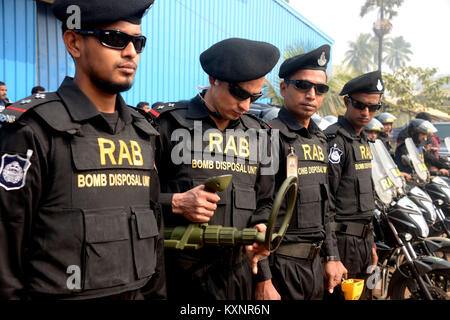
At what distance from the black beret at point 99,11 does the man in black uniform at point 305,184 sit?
57.3 inches

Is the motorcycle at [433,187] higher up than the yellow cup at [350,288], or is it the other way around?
the motorcycle at [433,187]

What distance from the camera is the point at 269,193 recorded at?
2.56 m

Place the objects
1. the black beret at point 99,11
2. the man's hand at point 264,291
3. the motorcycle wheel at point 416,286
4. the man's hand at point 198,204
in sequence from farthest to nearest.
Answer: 1. the motorcycle wheel at point 416,286
2. the man's hand at point 264,291
3. the man's hand at point 198,204
4. the black beret at point 99,11

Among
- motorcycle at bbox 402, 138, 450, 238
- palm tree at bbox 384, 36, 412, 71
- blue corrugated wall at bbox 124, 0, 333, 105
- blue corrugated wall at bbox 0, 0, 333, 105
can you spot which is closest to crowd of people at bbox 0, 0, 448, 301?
motorcycle at bbox 402, 138, 450, 238

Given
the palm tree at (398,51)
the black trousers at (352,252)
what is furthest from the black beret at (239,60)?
the palm tree at (398,51)

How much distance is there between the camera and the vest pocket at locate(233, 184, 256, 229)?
2.31m

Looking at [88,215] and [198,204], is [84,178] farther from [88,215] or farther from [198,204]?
[198,204]

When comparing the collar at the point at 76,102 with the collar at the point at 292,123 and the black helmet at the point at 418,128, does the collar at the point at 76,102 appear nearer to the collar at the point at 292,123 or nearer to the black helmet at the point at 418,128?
the collar at the point at 292,123

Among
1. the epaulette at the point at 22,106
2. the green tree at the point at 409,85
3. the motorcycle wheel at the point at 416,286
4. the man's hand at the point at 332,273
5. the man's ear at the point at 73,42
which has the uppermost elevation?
the green tree at the point at 409,85

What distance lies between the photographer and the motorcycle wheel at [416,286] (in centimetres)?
377

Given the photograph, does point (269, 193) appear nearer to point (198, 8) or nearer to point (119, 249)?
point (119, 249)

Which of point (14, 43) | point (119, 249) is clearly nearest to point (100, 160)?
point (119, 249)

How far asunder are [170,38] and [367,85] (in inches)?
335
